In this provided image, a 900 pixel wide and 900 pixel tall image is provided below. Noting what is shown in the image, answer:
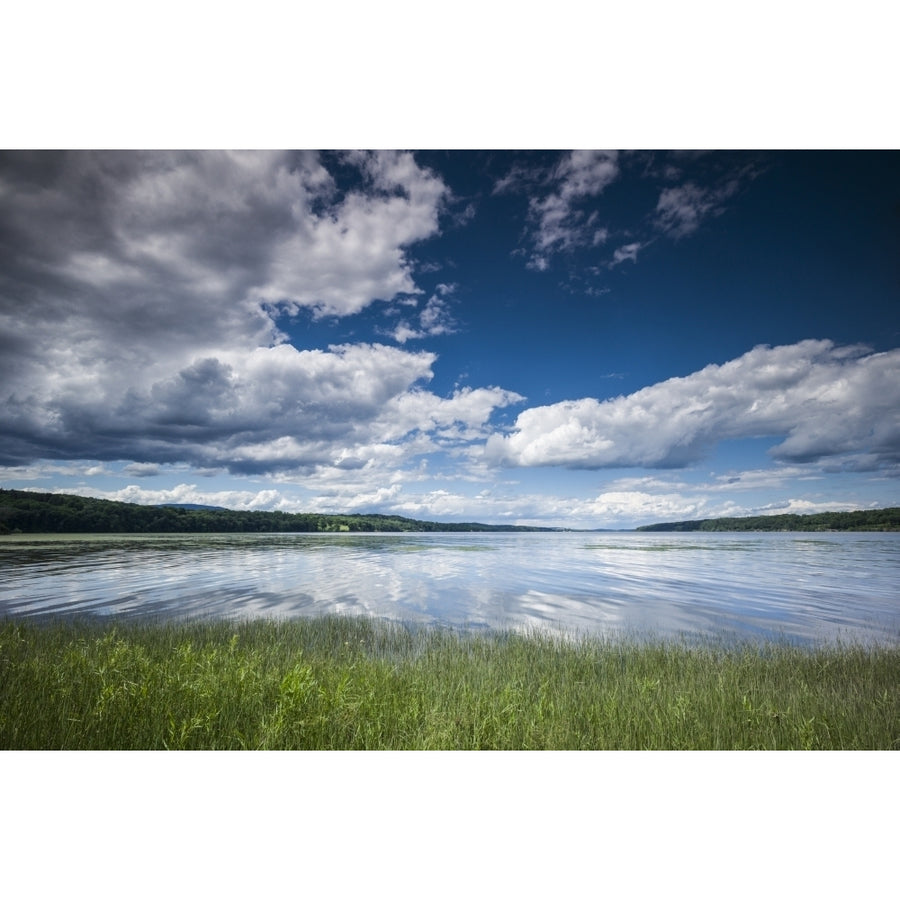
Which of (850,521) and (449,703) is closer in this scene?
(449,703)

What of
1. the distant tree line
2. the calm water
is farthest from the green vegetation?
the distant tree line

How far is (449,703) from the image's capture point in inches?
172

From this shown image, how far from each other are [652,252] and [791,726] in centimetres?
692

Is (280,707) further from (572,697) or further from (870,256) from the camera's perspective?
(870,256)

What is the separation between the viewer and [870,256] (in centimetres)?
669

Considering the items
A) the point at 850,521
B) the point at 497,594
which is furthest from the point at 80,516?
the point at 850,521

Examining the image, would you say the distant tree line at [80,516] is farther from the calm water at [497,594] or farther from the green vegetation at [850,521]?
the green vegetation at [850,521]

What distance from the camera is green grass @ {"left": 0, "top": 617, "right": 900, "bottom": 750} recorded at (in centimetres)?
379

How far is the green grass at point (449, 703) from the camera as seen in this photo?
3.79 m

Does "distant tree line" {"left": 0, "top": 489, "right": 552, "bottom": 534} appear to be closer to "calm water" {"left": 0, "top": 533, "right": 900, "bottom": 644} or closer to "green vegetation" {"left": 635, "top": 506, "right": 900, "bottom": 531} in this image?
"calm water" {"left": 0, "top": 533, "right": 900, "bottom": 644}

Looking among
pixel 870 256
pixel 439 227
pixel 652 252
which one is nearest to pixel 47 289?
pixel 439 227

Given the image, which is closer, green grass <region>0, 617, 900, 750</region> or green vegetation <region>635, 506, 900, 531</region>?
green grass <region>0, 617, 900, 750</region>

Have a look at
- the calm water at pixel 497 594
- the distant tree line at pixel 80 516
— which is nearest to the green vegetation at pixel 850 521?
the calm water at pixel 497 594

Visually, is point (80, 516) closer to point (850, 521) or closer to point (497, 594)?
point (497, 594)
